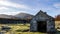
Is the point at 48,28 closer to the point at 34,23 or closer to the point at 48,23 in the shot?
the point at 48,23

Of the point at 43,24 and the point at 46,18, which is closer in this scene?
the point at 46,18

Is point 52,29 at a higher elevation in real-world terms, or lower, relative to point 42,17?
lower

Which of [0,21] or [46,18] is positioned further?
[0,21]

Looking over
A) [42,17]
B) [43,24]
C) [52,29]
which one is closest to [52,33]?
[52,29]

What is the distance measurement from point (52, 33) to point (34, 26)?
422 centimetres

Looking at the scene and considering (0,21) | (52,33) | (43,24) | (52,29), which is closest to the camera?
(52,33)

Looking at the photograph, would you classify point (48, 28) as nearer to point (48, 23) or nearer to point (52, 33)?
point (48, 23)

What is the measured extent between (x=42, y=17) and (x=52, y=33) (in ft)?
12.9

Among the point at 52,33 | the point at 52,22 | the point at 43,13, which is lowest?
the point at 52,33

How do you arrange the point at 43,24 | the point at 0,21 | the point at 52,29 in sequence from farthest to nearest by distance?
1. the point at 0,21
2. the point at 43,24
3. the point at 52,29

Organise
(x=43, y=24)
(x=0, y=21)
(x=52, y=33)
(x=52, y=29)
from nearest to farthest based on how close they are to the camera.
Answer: (x=52, y=33)
(x=52, y=29)
(x=43, y=24)
(x=0, y=21)

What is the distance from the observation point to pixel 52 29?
25.0 m

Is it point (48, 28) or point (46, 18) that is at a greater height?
point (46, 18)

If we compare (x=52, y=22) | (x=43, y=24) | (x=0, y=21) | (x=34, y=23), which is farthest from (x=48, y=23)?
(x=0, y=21)
